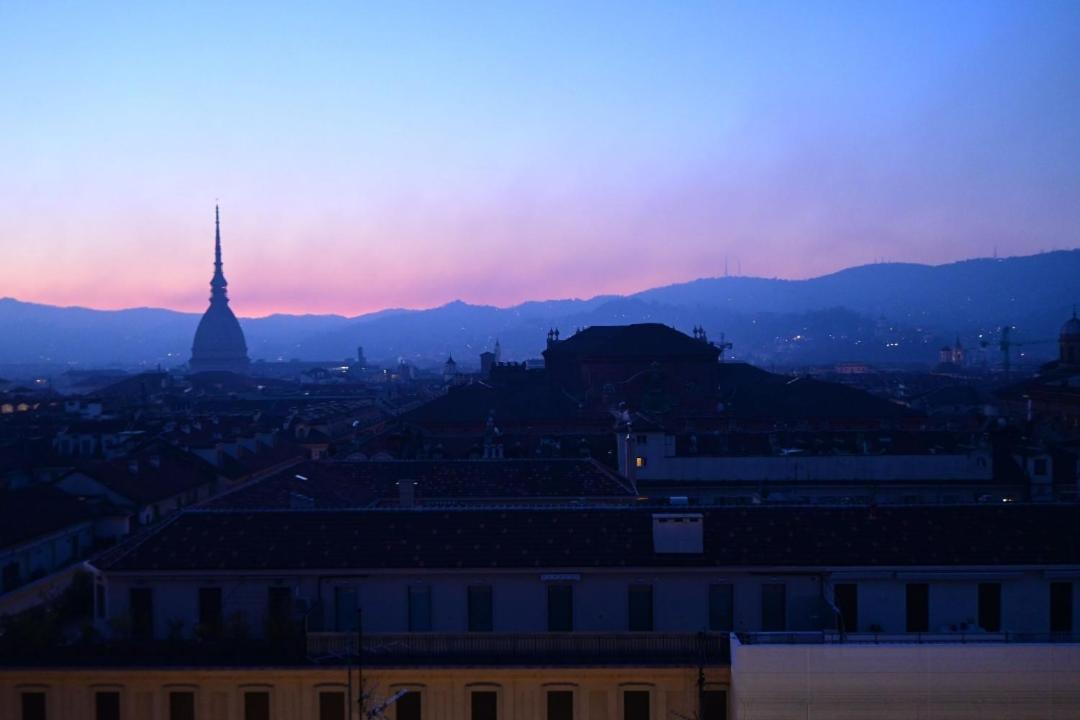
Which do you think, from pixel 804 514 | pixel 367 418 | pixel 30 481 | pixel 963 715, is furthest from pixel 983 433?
pixel 367 418

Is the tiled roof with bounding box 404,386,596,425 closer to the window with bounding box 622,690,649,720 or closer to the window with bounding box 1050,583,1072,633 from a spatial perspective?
the window with bounding box 1050,583,1072,633

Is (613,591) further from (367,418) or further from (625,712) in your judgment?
(367,418)

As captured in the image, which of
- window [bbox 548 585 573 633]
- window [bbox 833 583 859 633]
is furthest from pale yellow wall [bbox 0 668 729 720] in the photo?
window [bbox 833 583 859 633]

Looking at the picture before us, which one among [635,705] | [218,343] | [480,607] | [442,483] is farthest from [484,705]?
[218,343]

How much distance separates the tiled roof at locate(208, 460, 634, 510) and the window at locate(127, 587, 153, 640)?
21.6 feet

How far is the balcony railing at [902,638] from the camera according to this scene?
13477mm

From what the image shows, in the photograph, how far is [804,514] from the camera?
647 inches

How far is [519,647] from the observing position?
1384 cm

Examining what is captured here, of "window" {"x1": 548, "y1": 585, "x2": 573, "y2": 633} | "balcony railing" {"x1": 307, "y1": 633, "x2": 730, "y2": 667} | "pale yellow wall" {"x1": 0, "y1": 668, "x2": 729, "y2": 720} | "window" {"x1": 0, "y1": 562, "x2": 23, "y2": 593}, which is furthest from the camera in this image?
"window" {"x1": 0, "y1": 562, "x2": 23, "y2": 593}

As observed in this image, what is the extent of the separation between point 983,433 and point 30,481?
29489 millimetres

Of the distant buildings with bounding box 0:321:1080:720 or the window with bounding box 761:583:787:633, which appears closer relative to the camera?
the distant buildings with bounding box 0:321:1080:720

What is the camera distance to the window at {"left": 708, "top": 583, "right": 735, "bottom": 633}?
1517cm

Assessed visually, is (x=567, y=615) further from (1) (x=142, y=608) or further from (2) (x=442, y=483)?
(2) (x=442, y=483)

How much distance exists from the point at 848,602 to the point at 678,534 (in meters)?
2.49
